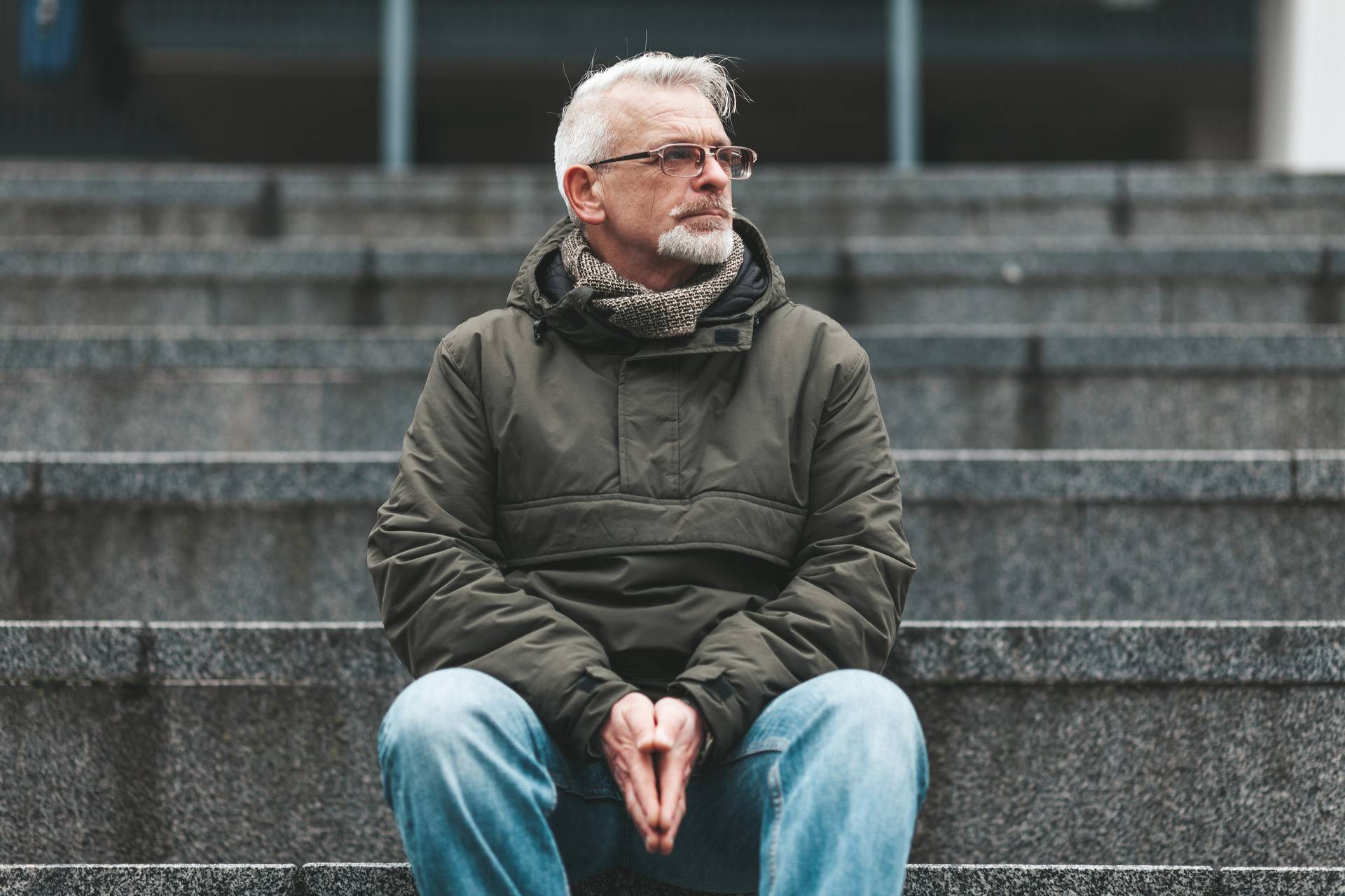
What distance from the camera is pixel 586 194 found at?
3211 mm

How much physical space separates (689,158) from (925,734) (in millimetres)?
1356

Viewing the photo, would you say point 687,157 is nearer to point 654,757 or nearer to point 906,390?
point 654,757

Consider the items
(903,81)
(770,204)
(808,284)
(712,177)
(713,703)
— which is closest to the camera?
(713,703)

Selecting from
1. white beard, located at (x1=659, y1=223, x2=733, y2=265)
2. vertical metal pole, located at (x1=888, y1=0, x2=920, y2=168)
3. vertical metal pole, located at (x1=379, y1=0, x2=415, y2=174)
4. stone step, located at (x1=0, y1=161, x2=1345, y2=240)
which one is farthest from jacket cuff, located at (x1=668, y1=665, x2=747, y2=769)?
vertical metal pole, located at (x1=379, y1=0, x2=415, y2=174)

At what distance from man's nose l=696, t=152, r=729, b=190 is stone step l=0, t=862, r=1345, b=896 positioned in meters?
1.30

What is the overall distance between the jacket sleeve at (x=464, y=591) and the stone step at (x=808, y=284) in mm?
3380

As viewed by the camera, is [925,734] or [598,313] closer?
[598,313]

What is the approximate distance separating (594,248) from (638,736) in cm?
111

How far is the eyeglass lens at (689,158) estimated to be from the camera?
3.11 metres

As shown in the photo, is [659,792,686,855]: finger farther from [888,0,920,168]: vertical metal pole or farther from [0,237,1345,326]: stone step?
[888,0,920,168]: vertical metal pole

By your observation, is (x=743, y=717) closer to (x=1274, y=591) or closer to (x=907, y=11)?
(x=1274, y=591)

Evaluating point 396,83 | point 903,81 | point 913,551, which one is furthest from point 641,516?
point 396,83

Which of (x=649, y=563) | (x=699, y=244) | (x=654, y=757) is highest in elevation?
(x=699, y=244)

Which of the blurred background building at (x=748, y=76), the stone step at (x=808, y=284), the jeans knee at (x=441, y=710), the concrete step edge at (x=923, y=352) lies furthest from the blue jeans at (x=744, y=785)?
the blurred background building at (x=748, y=76)
